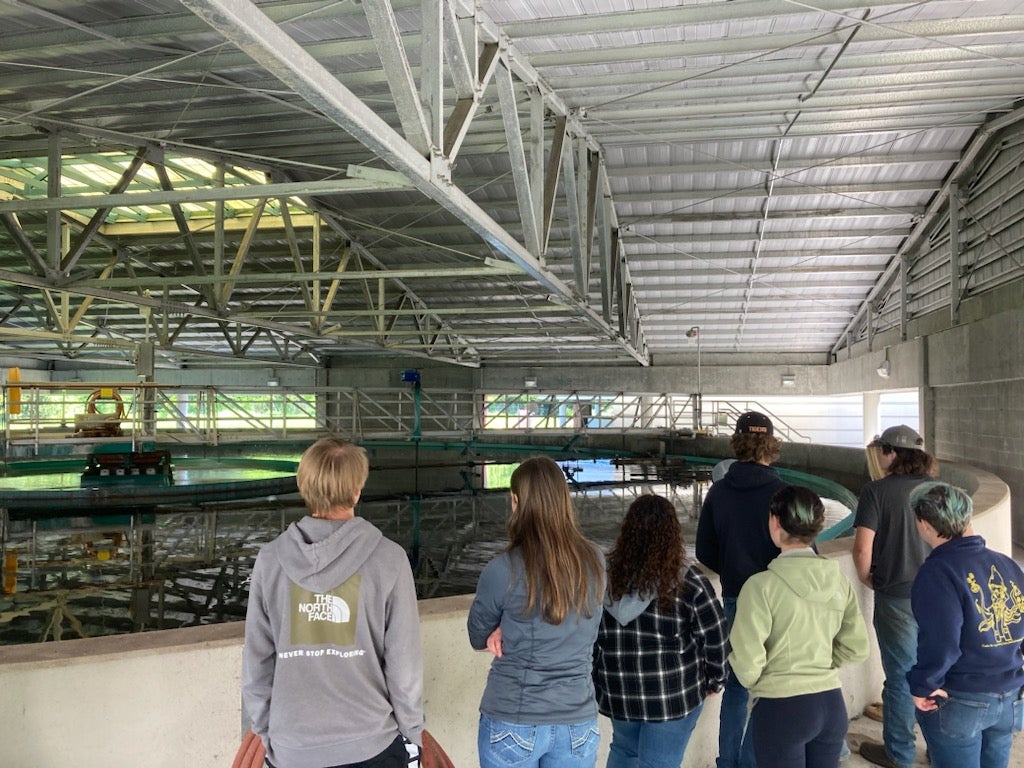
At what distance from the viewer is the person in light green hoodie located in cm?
238

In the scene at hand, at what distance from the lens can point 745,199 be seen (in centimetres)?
1308

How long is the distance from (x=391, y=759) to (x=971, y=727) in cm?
188

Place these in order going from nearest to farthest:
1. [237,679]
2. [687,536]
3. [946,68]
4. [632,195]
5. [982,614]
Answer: [982,614] → [237,679] → [946,68] → [687,536] → [632,195]

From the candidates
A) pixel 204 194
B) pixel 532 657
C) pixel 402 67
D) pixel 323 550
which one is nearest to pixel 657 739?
pixel 532 657

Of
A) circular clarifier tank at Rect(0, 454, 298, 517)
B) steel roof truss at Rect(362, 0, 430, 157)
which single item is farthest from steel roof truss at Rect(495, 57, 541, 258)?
circular clarifier tank at Rect(0, 454, 298, 517)

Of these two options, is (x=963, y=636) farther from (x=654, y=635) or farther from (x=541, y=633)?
(x=541, y=633)

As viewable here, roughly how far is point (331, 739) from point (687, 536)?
7.99 m

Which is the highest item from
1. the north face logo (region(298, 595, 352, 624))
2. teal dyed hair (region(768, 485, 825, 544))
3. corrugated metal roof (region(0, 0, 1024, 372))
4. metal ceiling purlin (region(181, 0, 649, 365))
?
corrugated metal roof (region(0, 0, 1024, 372))

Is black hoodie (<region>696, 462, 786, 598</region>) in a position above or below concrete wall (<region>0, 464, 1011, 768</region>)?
above

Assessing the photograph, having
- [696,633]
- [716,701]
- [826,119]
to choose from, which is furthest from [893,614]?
[826,119]

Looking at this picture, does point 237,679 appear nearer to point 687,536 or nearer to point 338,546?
point 338,546

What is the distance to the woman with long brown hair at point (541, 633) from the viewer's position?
2.11 m

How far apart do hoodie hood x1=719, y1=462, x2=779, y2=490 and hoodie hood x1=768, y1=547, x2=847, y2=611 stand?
2.21 feet

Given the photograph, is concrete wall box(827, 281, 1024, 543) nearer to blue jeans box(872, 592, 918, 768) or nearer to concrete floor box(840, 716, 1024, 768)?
concrete floor box(840, 716, 1024, 768)
